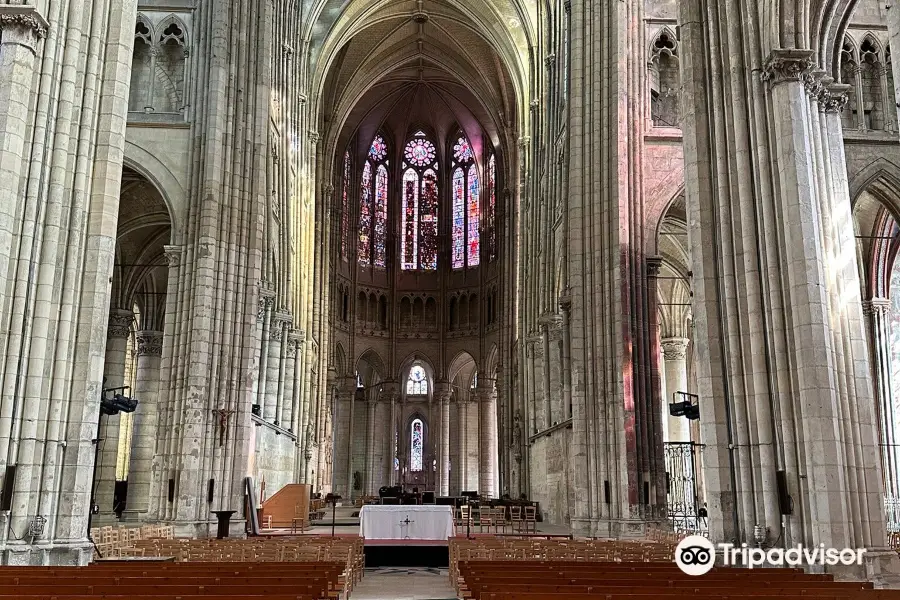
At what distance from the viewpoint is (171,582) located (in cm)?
764

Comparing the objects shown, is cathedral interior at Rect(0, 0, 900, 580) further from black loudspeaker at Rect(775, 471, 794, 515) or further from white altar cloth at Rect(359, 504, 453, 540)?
white altar cloth at Rect(359, 504, 453, 540)

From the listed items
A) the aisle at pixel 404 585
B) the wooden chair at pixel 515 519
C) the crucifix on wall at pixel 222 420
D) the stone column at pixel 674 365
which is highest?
the stone column at pixel 674 365

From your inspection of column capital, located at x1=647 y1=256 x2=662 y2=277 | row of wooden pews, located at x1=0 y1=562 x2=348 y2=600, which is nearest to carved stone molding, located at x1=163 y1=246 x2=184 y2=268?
column capital, located at x1=647 y1=256 x2=662 y2=277

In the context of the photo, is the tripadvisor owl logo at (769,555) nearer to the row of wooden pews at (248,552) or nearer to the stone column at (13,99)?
A: the row of wooden pews at (248,552)

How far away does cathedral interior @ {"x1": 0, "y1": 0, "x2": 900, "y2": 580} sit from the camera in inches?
498

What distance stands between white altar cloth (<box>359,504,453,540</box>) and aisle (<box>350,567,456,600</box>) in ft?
8.60

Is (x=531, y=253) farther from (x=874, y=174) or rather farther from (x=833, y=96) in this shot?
(x=833, y=96)

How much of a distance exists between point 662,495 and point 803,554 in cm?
1044

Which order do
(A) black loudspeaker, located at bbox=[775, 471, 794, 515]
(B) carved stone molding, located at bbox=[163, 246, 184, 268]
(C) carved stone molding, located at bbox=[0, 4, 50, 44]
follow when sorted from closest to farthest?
(C) carved stone molding, located at bbox=[0, 4, 50, 44] < (A) black loudspeaker, located at bbox=[775, 471, 794, 515] < (B) carved stone molding, located at bbox=[163, 246, 184, 268]

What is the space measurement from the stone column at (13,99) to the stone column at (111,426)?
601 inches

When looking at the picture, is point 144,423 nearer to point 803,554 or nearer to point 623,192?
point 623,192

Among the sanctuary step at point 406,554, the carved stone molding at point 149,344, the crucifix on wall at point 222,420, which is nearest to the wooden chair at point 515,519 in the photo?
the sanctuary step at point 406,554

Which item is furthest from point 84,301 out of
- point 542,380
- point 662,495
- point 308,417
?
point 308,417

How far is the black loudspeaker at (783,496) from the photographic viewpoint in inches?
497
